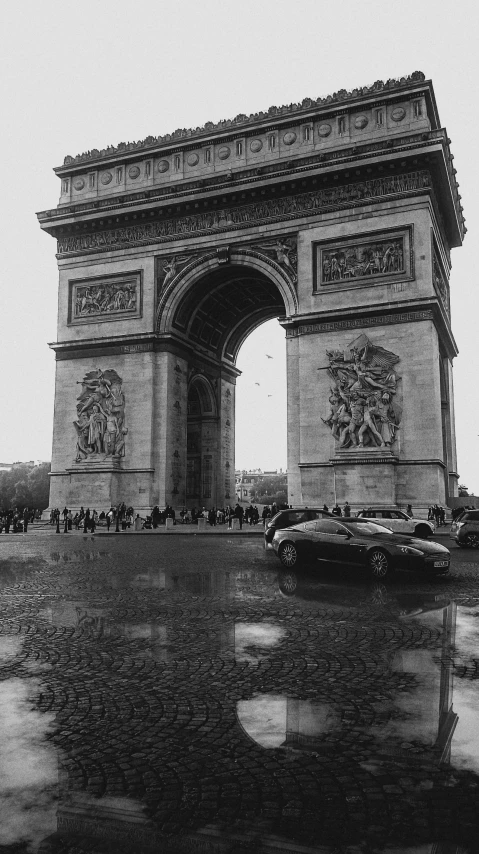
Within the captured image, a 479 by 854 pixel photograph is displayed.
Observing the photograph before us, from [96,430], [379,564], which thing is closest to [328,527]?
[379,564]

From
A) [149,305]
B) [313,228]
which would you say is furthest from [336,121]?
[149,305]

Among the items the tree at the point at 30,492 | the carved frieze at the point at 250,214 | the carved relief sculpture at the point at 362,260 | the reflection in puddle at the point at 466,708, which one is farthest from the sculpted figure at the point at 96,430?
the tree at the point at 30,492

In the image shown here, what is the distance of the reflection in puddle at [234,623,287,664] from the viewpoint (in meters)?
6.30

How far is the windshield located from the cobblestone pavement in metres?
3.40

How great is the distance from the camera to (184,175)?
114 ft

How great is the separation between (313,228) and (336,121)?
209 inches

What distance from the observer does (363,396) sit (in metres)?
29.7

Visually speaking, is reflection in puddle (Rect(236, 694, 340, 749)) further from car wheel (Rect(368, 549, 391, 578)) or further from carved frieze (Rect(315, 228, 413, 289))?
carved frieze (Rect(315, 228, 413, 289))

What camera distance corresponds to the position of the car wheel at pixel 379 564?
12.1 metres

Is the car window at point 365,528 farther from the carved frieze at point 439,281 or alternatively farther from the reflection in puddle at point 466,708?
the carved frieze at point 439,281

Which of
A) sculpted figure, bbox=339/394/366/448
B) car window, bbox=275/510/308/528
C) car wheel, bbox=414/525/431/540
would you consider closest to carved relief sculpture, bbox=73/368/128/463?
sculpted figure, bbox=339/394/366/448

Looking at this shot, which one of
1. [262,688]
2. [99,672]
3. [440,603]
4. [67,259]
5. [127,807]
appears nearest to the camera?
[127,807]

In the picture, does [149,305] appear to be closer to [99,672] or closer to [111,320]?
[111,320]

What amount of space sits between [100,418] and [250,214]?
1317 centimetres
